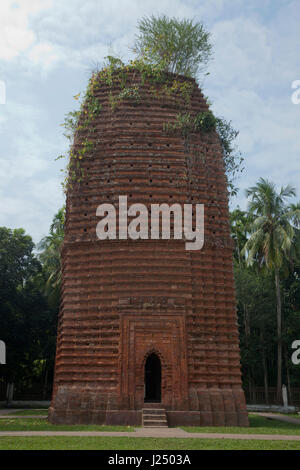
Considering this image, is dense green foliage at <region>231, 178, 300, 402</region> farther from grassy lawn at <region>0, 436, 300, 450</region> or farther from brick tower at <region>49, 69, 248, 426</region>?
grassy lawn at <region>0, 436, 300, 450</region>

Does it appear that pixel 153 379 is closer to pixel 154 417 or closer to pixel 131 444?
pixel 154 417

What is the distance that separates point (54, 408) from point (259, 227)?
62.4 feet

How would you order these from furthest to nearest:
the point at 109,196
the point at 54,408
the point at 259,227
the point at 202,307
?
1. the point at 259,227
2. the point at 109,196
3. the point at 202,307
4. the point at 54,408

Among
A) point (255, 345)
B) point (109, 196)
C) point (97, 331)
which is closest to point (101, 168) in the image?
point (109, 196)

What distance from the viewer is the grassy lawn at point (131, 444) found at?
9547mm

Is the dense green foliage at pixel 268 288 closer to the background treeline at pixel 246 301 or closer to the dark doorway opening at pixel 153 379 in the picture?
the background treeline at pixel 246 301

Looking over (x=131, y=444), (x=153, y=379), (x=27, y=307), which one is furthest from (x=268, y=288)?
(x=131, y=444)

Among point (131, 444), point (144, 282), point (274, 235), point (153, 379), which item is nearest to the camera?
point (131, 444)

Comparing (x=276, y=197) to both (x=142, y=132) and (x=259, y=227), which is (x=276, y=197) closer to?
(x=259, y=227)

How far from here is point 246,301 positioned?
31.4 meters

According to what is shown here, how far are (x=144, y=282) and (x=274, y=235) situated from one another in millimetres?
14874

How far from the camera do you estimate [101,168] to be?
18250 millimetres

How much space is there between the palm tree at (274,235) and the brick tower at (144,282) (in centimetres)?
1110

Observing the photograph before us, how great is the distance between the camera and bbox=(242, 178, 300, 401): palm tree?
28188 mm
